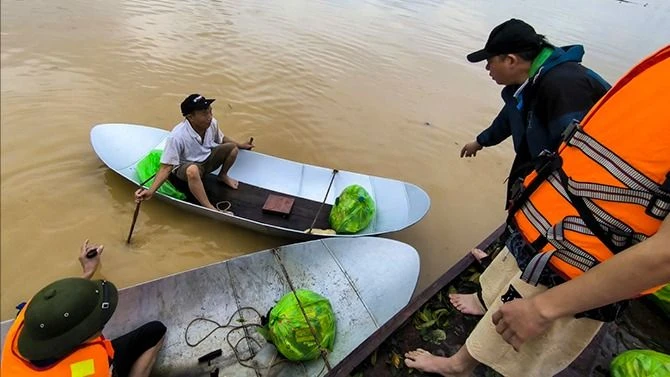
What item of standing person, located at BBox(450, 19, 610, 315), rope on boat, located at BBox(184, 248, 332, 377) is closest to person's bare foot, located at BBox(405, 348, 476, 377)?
rope on boat, located at BBox(184, 248, 332, 377)

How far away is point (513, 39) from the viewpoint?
207cm

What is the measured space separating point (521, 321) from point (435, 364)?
113 cm

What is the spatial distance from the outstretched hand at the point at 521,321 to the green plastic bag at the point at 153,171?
3768mm

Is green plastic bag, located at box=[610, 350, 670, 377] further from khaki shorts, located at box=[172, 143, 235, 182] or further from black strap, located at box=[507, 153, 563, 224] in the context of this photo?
khaki shorts, located at box=[172, 143, 235, 182]

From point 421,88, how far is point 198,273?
288 inches

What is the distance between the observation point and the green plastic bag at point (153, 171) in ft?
13.7

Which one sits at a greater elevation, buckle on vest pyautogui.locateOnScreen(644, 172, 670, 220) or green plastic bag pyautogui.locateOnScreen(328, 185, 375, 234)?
buckle on vest pyautogui.locateOnScreen(644, 172, 670, 220)

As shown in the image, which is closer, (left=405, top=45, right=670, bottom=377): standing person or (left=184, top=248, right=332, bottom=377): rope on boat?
(left=405, top=45, right=670, bottom=377): standing person

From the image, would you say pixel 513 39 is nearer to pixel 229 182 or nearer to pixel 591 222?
pixel 591 222

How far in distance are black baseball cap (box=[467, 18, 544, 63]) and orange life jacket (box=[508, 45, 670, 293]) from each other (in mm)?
858

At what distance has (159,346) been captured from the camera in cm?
261

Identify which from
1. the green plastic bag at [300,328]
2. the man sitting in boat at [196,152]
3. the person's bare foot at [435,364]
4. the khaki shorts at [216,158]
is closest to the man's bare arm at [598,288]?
the person's bare foot at [435,364]

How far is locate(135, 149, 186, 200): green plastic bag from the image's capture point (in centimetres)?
419

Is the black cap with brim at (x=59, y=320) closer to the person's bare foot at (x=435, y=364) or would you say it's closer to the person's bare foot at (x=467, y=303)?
the person's bare foot at (x=435, y=364)
